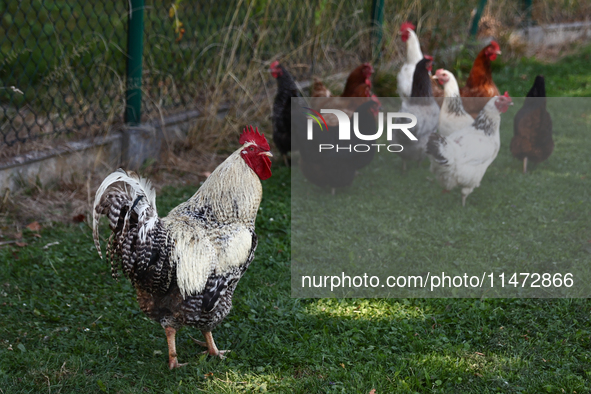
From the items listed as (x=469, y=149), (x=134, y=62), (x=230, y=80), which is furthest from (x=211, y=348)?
(x=230, y=80)

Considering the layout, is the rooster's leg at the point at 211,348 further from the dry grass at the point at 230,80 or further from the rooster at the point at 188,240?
the dry grass at the point at 230,80

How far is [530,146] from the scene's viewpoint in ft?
19.5

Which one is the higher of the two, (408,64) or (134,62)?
(134,62)

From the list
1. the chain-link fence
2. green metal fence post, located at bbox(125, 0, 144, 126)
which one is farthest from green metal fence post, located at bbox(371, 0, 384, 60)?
green metal fence post, located at bbox(125, 0, 144, 126)

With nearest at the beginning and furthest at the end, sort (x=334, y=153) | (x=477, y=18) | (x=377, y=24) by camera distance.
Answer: (x=334, y=153)
(x=377, y=24)
(x=477, y=18)

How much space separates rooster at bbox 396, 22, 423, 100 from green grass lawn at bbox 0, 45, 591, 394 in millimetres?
2605

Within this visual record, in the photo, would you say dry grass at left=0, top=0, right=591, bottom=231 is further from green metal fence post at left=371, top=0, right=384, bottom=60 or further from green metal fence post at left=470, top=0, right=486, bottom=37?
green metal fence post at left=470, top=0, right=486, bottom=37

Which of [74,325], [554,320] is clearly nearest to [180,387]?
[74,325]

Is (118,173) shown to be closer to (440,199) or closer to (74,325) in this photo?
(74,325)

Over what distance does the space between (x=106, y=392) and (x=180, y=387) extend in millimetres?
369

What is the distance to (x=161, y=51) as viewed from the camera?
626 cm

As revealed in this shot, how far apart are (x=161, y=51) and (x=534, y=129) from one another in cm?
404

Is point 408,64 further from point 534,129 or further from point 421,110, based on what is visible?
point 534,129

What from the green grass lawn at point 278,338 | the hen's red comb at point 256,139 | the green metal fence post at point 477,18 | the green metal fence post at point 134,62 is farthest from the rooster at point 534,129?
the green metal fence post at point 477,18
